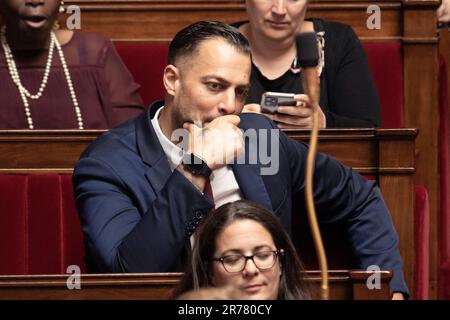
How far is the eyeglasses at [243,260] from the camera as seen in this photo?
1072mm

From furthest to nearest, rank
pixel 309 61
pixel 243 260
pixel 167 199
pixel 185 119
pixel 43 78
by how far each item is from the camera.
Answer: pixel 43 78, pixel 185 119, pixel 167 199, pixel 243 260, pixel 309 61

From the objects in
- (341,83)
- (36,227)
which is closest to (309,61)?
(36,227)

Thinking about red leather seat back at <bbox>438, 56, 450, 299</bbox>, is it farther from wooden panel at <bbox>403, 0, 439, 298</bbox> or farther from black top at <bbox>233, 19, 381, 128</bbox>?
black top at <bbox>233, 19, 381, 128</bbox>

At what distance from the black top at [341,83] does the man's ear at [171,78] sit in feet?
1.08

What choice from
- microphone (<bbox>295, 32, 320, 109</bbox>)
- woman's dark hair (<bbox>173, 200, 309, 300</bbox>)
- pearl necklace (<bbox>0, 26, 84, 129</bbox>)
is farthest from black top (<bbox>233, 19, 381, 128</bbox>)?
microphone (<bbox>295, 32, 320, 109</bbox>)

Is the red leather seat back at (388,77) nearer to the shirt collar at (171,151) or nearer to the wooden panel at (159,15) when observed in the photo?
the wooden panel at (159,15)

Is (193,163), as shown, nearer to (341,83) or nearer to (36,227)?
(36,227)

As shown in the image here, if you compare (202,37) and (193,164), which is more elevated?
(202,37)

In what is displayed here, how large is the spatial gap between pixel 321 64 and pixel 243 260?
2.17 feet

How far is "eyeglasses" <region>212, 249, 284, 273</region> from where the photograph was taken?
3.52ft

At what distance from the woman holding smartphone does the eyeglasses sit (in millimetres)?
519

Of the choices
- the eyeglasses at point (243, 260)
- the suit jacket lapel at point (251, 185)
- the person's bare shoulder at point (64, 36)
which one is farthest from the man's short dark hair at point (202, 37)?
the person's bare shoulder at point (64, 36)

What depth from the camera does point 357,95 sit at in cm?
167

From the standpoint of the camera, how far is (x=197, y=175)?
3.96 ft
